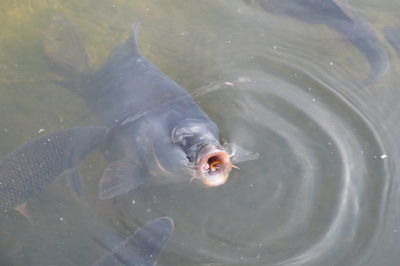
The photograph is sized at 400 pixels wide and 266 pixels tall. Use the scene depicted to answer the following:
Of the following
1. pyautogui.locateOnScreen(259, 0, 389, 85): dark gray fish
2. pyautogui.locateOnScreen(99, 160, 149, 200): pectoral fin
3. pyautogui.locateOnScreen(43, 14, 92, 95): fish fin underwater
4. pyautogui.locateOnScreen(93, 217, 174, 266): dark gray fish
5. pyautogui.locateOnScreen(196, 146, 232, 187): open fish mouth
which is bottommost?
pyautogui.locateOnScreen(93, 217, 174, 266): dark gray fish

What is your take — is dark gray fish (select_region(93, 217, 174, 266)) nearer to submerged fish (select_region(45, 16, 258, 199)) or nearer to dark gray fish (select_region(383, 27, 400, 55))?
submerged fish (select_region(45, 16, 258, 199))

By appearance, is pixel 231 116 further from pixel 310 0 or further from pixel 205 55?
pixel 310 0

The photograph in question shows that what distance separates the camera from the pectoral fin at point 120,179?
3275 mm

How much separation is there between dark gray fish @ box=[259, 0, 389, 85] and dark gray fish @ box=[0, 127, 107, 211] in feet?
7.98

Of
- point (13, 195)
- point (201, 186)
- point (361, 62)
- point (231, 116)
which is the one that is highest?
point (361, 62)

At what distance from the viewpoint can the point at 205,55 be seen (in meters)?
4.31

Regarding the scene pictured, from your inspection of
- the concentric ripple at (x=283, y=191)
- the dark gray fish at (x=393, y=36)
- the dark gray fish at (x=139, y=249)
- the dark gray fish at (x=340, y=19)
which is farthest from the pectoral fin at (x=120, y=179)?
the dark gray fish at (x=393, y=36)

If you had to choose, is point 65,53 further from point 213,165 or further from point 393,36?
point 393,36

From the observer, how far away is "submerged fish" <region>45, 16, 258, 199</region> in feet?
9.89

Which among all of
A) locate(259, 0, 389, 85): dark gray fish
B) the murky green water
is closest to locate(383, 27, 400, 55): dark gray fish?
the murky green water

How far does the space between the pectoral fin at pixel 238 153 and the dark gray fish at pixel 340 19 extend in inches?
63.4

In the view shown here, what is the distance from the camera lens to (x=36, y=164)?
333 cm

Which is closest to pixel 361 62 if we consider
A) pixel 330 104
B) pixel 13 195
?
pixel 330 104

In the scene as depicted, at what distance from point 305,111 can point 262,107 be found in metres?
0.35
